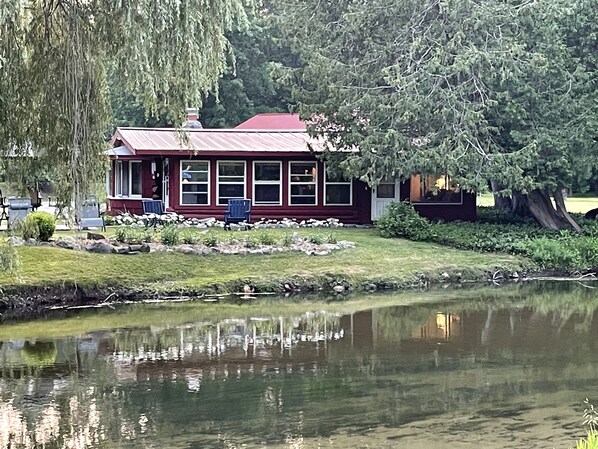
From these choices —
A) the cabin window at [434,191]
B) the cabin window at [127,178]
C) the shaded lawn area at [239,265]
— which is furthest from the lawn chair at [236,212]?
the cabin window at [434,191]

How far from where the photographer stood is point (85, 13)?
442 inches

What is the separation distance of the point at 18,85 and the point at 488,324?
846 cm

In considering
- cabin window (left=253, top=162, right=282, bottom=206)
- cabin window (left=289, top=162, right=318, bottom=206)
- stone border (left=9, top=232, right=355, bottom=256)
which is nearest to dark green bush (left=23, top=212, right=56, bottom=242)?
stone border (left=9, top=232, right=355, bottom=256)

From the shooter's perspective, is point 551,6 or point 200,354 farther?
point 551,6

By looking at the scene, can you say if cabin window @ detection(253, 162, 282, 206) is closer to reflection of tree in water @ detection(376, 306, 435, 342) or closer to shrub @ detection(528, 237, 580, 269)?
shrub @ detection(528, 237, 580, 269)

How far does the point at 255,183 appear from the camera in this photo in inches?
1024

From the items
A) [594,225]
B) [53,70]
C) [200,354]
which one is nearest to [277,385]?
[200,354]

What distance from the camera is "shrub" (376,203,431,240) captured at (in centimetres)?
2273

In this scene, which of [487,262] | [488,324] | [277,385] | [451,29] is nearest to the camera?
[277,385]

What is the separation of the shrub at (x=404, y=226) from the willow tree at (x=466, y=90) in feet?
4.00

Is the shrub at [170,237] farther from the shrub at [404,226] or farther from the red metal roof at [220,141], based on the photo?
the shrub at [404,226]

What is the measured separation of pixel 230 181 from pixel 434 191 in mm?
6495

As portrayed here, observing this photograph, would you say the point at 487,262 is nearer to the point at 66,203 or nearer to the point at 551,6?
the point at 551,6

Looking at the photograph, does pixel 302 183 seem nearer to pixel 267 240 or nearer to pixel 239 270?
pixel 267 240
